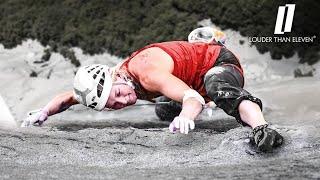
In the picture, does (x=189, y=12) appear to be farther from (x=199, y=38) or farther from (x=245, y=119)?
(x=245, y=119)

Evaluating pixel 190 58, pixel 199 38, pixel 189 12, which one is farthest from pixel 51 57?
pixel 190 58

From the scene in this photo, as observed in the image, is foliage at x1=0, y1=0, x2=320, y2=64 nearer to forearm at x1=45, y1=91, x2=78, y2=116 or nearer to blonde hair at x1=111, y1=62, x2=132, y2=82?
forearm at x1=45, y1=91, x2=78, y2=116

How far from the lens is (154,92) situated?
2.58m

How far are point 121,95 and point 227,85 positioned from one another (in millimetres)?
525

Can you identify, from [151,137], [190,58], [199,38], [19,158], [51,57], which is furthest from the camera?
[51,57]

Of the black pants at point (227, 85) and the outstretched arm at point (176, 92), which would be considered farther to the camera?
the black pants at point (227, 85)

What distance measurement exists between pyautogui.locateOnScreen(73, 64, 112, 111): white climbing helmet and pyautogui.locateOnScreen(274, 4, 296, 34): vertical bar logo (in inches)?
69.5

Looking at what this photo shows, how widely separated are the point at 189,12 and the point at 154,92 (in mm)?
1953

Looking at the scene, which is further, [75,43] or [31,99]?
[75,43]

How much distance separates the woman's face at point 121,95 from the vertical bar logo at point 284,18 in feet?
5.52

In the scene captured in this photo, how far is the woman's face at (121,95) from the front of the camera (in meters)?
2.62

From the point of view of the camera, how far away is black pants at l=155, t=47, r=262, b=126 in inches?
91.4

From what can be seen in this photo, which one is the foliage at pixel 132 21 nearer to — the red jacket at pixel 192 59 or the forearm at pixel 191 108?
the red jacket at pixel 192 59

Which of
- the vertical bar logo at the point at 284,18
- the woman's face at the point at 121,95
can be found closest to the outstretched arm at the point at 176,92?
the woman's face at the point at 121,95
